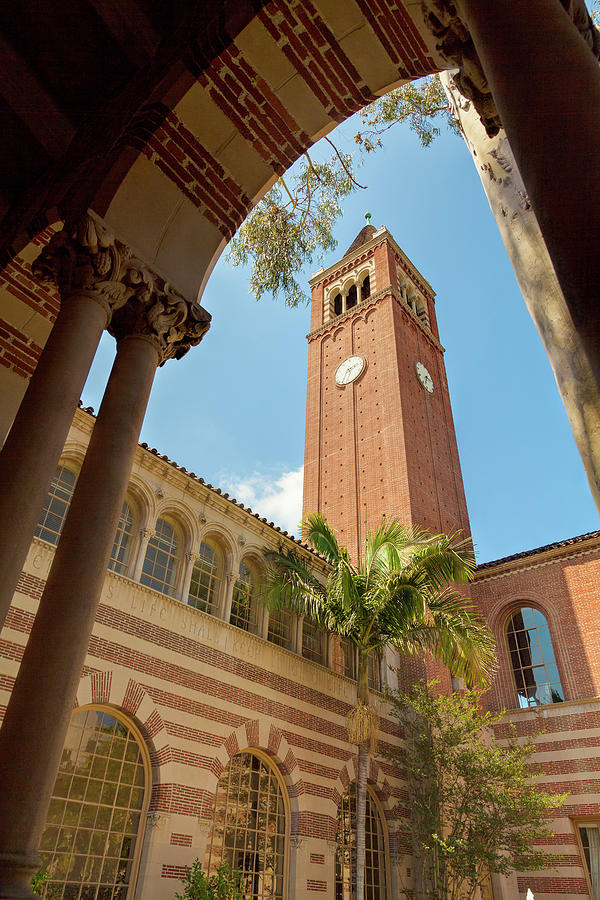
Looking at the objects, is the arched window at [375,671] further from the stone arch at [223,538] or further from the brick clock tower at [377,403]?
the brick clock tower at [377,403]

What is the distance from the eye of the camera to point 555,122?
6.10 feet

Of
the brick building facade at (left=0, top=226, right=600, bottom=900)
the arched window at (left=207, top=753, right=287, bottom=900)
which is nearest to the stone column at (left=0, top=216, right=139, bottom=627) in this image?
the brick building facade at (left=0, top=226, right=600, bottom=900)

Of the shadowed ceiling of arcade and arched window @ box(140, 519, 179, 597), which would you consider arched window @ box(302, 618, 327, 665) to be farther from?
the shadowed ceiling of arcade

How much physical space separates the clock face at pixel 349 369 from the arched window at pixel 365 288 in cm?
424

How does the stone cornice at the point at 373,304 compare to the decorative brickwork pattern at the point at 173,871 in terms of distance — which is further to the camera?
the stone cornice at the point at 373,304

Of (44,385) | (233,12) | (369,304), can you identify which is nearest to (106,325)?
(44,385)

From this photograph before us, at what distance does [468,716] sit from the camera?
15.3 m

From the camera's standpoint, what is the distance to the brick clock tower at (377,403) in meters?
25.0

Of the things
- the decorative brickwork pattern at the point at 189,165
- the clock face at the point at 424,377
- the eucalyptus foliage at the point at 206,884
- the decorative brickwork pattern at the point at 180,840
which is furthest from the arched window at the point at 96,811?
the clock face at the point at 424,377

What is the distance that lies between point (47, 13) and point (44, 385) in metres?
3.59

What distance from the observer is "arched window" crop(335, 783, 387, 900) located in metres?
13.8

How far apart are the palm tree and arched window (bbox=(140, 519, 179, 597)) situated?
2361 millimetres

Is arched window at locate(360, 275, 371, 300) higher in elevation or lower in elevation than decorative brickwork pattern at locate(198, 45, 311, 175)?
higher

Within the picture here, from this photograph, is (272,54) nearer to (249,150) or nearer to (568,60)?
(249,150)
